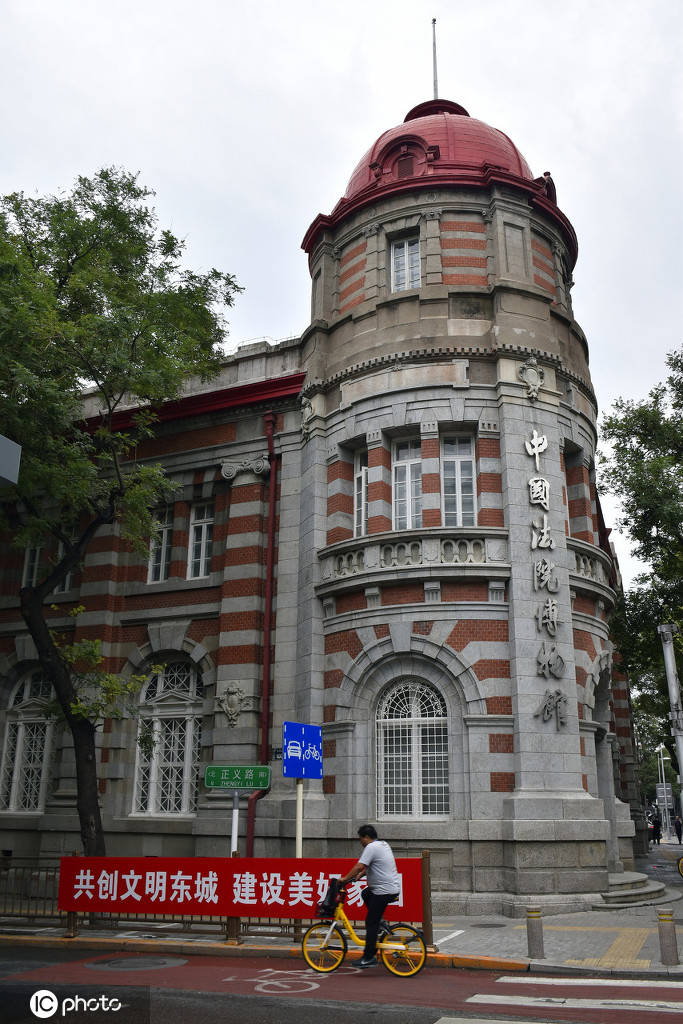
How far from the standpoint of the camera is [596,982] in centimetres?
1019

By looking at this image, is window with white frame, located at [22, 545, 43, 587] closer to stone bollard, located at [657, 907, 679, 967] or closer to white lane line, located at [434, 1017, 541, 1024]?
stone bollard, located at [657, 907, 679, 967]

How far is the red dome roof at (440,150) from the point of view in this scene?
21.4m

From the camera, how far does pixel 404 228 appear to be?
20984 millimetres

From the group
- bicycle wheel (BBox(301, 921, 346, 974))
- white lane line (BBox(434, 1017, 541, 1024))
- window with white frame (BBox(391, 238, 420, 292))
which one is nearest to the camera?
white lane line (BBox(434, 1017, 541, 1024))

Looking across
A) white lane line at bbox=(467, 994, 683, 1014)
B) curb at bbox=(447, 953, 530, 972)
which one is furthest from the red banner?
white lane line at bbox=(467, 994, 683, 1014)

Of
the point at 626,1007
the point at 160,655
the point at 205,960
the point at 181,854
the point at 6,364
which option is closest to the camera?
the point at 626,1007

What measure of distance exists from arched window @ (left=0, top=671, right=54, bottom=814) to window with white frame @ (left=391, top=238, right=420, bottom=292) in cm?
1384

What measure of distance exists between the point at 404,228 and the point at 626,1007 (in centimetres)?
1696

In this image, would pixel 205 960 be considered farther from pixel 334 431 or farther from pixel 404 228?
pixel 404 228

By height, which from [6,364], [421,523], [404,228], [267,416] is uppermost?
[404,228]

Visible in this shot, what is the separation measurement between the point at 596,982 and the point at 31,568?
1956cm

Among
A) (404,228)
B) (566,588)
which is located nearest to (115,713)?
(566,588)

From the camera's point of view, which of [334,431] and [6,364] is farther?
[334,431]

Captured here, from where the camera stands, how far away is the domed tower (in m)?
16.7
